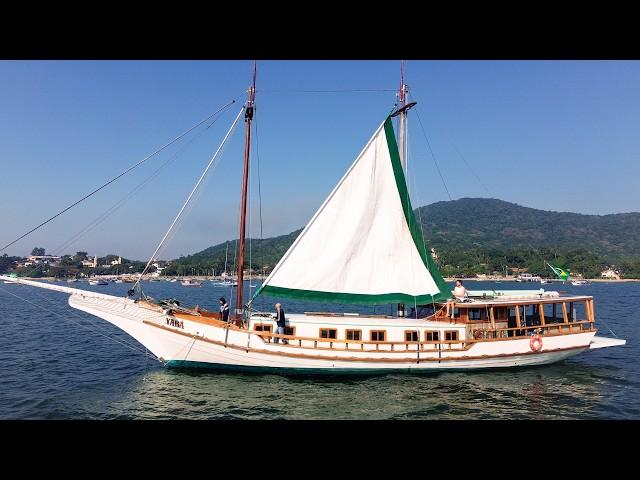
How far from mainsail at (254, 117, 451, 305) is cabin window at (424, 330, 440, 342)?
1.67m

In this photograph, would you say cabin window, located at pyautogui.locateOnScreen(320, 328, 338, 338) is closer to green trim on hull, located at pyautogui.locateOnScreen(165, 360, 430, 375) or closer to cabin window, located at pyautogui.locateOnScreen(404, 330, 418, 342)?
green trim on hull, located at pyautogui.locateOnScreen(165, 360, 430, 375)

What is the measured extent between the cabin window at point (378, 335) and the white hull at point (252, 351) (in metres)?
0.41

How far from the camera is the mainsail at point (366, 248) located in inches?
685

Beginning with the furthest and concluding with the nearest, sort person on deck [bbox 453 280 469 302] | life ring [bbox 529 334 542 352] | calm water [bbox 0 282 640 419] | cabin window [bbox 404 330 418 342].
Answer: person on deck [bbox 453 280 469 302] < life ring [bbox 529 334 542 352] < cabin window [bbox 404 330 418 342] < calm water [bbox 0 282 640 419]

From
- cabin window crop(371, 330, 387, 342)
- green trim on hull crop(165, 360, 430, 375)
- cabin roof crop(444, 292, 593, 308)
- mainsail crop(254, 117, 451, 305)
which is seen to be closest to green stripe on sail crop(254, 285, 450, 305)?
mainsail crop(254, 117, 451, 305)

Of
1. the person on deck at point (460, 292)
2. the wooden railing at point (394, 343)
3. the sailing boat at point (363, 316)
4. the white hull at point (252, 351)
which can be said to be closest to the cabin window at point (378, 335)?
the sailing boat at point (363, 316)

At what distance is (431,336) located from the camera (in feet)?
55.4

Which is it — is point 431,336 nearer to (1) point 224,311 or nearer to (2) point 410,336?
(2) point 410,336

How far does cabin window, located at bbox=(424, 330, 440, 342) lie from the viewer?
Answer: 16.8m

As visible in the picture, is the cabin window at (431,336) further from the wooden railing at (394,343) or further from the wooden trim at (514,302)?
the wooden trim at (514,302)

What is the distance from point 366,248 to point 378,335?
3846mm

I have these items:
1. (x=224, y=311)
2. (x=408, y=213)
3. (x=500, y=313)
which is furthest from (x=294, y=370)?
(x=500, y=313)
